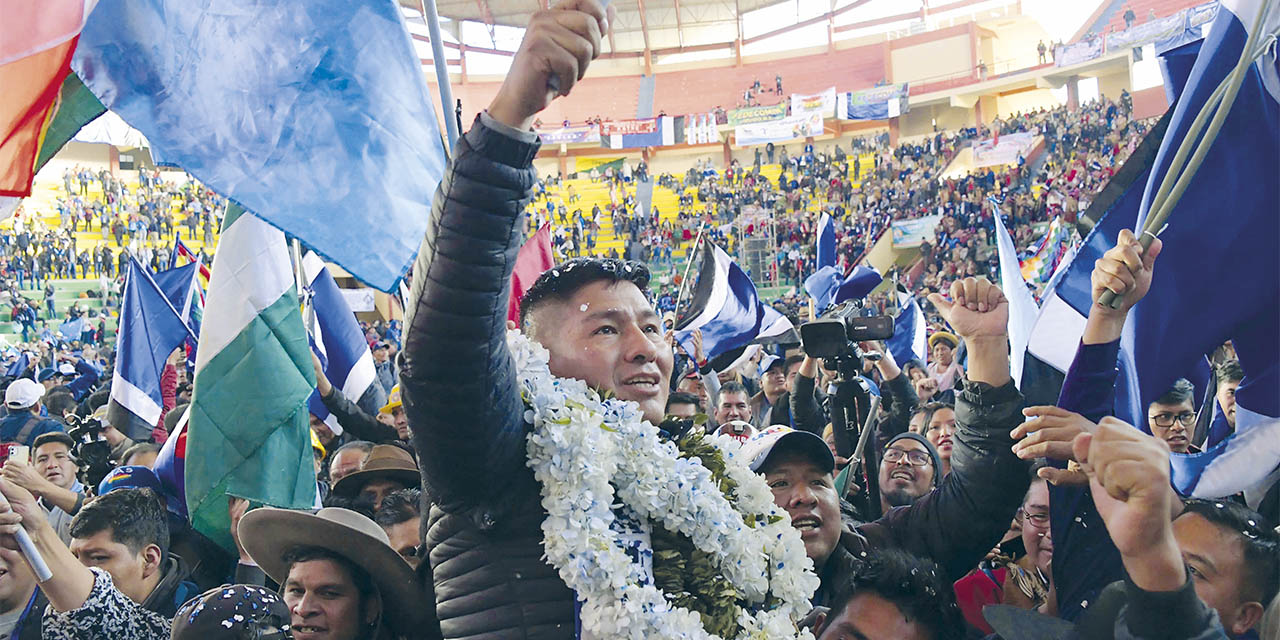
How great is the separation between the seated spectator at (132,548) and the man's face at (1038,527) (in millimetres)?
2479

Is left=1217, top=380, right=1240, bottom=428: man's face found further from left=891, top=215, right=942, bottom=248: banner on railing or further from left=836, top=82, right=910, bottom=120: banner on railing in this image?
left=836, top=82, right=910, bottom=120: banner on railing

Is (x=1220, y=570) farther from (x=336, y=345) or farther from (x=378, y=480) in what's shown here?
(x=336, y=345)

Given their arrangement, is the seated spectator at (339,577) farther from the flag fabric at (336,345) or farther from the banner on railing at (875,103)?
the banner on railing at (875,103)

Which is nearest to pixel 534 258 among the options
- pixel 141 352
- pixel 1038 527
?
pixel 141 352

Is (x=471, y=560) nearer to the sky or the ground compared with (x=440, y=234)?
nearer to the ground

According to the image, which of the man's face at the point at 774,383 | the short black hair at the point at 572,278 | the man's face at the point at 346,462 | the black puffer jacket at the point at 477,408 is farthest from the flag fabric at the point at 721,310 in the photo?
the black puffer jacket at the point at 477,408

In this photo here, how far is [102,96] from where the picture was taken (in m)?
2.54

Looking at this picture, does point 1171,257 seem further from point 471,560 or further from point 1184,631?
point 471,560

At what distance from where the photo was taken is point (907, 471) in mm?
3939

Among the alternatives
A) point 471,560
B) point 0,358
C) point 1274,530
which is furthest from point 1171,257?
point 0,358

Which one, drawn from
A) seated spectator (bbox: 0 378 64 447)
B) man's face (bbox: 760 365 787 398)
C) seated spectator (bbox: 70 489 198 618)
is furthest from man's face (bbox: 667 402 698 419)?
seated spectator (bbox: 0 378 64 447)

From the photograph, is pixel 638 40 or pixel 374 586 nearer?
pixel 374 586

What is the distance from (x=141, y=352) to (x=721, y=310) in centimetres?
331

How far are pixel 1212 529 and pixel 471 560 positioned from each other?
1.63 m
